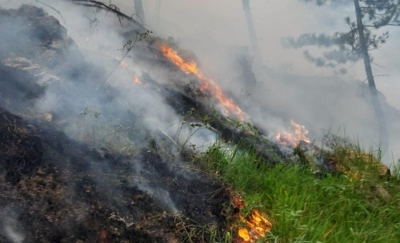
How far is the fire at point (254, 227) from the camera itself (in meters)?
3.16

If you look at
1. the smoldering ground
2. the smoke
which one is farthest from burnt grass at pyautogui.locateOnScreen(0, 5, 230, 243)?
the smoldering ground

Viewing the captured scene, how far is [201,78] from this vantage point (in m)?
7.96

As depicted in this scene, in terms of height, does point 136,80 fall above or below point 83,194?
above

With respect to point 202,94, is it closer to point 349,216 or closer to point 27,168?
point 349,216

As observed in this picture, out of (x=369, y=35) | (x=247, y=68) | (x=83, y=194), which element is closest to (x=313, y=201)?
(x=83, y=194)

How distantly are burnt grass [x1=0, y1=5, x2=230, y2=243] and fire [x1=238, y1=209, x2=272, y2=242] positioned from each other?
6.8 inches

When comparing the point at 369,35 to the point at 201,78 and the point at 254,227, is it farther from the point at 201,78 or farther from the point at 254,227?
the point at 254,227

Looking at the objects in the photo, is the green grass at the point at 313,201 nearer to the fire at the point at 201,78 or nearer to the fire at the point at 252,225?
the fire at the point at 252,225

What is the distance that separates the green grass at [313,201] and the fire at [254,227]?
6 cm

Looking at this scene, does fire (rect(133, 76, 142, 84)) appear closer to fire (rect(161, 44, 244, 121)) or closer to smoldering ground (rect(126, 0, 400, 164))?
fire (rect(161, 44, 244, 121))

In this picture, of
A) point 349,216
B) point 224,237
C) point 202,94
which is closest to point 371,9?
point 202,94

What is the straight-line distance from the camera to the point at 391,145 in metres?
19.6

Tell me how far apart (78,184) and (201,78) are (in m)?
5.22

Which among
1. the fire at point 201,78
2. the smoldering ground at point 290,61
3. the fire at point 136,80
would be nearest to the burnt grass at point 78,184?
the fire at point 136,80
